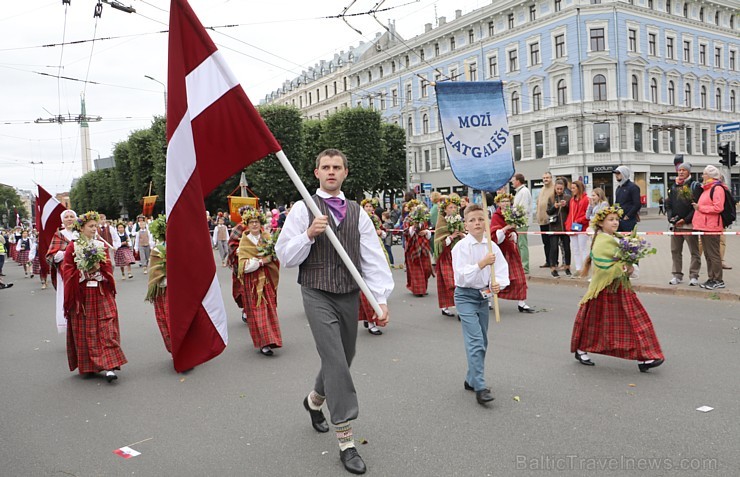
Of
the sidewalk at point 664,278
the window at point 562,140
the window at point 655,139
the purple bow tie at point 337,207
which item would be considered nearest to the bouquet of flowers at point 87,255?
the purple bow tie at point 337,207

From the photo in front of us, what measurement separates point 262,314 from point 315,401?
3.14 meters

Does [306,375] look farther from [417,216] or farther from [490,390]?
[417,216]

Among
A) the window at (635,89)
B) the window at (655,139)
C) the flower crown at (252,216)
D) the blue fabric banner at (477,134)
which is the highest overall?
the window at (635,89)

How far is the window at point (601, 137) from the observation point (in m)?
→ 46.3

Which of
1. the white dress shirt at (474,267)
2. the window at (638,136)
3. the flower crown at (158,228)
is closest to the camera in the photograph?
the white dress shirt at (474,267)

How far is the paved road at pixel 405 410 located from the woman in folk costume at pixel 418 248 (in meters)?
3.10

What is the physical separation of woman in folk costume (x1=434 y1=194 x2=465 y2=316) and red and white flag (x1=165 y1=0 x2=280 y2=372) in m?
5.88

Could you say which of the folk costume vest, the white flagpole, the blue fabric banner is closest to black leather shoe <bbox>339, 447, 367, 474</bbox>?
the white flagpole

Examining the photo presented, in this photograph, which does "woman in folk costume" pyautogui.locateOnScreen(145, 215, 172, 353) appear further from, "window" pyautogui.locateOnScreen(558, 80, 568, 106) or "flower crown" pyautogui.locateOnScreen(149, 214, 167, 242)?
"window" pyautogui.locateOnScreen(558, 80, 568, 106)

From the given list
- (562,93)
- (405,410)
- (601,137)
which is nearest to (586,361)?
(405,410)

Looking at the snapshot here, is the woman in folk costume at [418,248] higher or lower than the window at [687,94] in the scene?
lower

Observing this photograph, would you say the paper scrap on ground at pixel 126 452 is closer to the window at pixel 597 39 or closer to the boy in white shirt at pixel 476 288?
the boy in white shirt at pixel 476 288

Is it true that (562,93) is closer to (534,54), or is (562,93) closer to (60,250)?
(534,54)

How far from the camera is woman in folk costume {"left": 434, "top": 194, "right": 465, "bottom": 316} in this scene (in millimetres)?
9383
